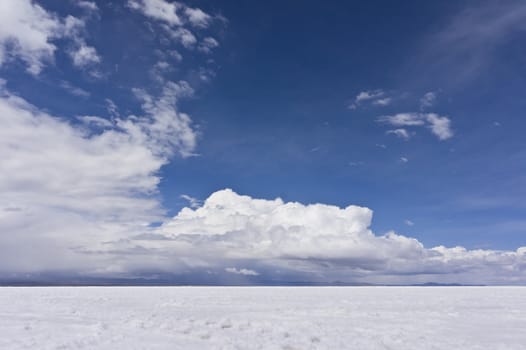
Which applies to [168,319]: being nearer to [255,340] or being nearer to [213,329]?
[213,329]

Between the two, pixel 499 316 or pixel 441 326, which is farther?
pixel 499 316

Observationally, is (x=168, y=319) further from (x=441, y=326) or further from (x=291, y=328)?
(x=441, y=326)

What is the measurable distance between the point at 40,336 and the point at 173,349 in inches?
250

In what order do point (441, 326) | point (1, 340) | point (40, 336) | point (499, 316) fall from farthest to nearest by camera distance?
point (499, 316) → point (441, 326) → point (40, 336) → point (1, 340)

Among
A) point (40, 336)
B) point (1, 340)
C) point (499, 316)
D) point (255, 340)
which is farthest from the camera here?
point (499, 316)

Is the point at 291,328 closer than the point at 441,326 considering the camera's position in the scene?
Yes

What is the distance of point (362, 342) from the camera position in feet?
60.4

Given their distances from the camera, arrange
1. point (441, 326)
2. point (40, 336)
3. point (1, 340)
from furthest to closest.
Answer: point (441, 326)
point (40, 336)
point (1, 340)

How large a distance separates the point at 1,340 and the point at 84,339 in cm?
319

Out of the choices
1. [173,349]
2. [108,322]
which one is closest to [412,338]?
[173,349]

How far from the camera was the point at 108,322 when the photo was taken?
22.7 m

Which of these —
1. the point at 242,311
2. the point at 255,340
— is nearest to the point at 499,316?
the point at 242,311

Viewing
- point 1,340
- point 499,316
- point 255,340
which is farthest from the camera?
point 499,316

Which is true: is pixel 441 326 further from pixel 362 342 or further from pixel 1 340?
pixel 1 340
